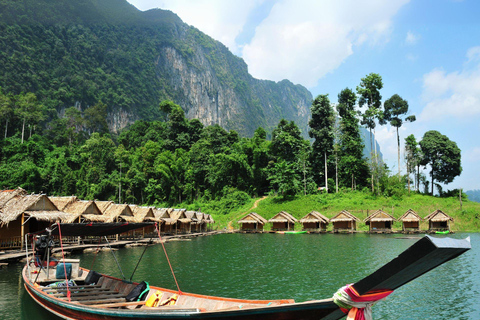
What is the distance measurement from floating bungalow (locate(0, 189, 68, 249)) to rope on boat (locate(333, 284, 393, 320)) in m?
20.1

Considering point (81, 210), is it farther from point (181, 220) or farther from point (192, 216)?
point (192, 216)

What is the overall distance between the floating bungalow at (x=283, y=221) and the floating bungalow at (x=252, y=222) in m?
1.51

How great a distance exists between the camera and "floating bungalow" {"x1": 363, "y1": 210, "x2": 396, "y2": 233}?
118 feet

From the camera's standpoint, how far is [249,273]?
1422 cm

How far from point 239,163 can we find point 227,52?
13521 cm

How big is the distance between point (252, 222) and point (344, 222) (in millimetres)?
11794

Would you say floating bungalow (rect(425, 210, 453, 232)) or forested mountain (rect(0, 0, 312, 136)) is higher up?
forested mountain (rect(0, 0, 312, 136))

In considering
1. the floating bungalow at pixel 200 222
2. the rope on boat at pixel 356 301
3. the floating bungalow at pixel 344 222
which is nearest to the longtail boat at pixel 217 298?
the rope on boat at pixel 356 301

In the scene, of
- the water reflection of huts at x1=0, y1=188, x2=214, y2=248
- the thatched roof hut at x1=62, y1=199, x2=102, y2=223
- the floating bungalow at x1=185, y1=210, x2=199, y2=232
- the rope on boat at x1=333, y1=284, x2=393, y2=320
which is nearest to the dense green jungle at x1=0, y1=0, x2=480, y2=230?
the floating bungalow at x1=185, y1=210, x2=199, y2=232

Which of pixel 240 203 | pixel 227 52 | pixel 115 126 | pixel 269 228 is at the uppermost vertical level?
pixel 227 52

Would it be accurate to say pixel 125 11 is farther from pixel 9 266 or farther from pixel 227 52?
pixel 9 266

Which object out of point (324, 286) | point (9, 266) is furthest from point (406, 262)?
point (9, 266)

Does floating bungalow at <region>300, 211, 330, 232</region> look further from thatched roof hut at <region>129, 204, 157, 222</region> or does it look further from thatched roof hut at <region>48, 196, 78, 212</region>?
thatched roof hut at <region>48, 196, 78, 212</region>

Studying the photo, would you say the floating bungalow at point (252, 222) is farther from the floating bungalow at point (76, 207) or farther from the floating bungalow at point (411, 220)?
the floating bungalow at point (76, 207)
